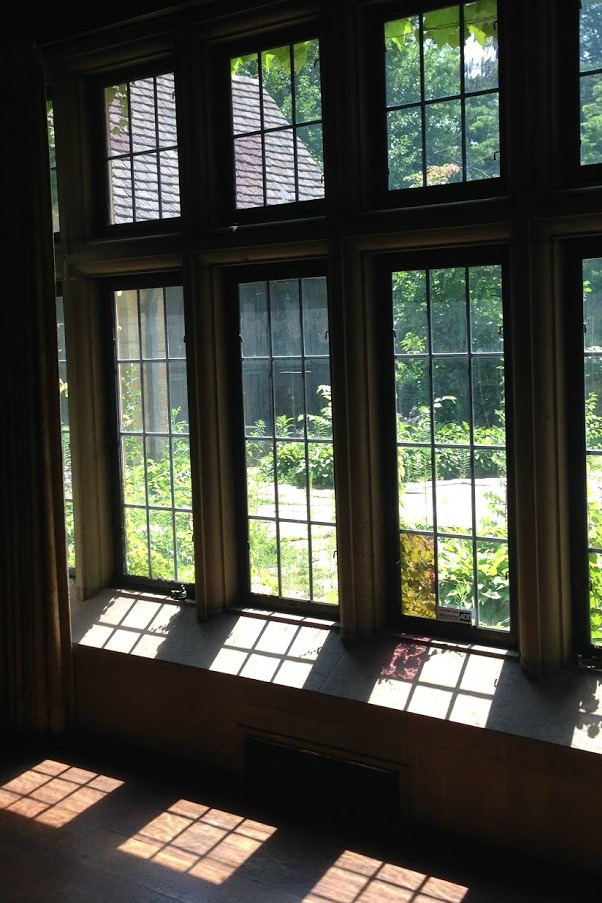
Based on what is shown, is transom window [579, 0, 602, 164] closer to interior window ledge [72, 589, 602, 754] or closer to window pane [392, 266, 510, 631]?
window pane [392, 266, 510, 631]

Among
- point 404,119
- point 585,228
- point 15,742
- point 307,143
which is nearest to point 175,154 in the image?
point 307,143

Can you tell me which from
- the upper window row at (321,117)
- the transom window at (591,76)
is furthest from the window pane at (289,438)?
the transom window at (591,76)

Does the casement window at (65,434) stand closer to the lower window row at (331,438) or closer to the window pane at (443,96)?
the lower window row at (331,438)

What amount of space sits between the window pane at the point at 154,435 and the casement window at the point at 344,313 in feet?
0.05

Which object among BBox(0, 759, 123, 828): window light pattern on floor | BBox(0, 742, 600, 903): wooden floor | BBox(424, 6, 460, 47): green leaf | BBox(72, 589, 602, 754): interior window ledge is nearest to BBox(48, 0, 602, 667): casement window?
BBox(424, 6, 460, 47): green leaf

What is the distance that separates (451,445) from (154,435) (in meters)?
1.65

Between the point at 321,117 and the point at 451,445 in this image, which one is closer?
the point at 451,445

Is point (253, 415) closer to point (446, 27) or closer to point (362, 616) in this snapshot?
point (362, 616)

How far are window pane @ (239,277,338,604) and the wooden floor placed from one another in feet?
3.30

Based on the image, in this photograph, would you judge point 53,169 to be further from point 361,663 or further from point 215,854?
point 215,854

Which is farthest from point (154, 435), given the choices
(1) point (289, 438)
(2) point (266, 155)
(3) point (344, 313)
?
(2) point (266, 155)

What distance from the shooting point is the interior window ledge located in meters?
3.81

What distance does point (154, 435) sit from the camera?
5.19 metres

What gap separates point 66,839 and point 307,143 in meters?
3.08
